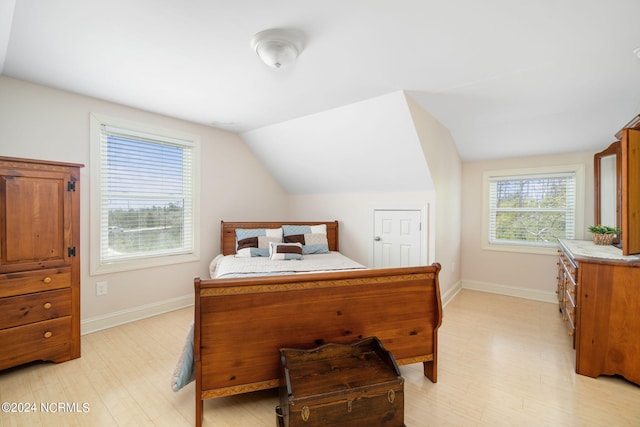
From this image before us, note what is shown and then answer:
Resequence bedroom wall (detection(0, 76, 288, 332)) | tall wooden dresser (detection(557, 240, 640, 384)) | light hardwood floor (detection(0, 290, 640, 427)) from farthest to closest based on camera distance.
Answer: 1. bedroom wall (detection(0, 76, 288, 332))
2. tall wooden dresser (detection(557, 240, 640, 384))
3. light hardwood floor (detection(0, 290, 640, 427))

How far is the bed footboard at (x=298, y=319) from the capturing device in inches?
61.6

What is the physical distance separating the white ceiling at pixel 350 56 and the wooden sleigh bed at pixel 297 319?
1.46 metres

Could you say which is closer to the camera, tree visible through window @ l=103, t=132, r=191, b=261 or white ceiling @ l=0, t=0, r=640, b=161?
white ceiling @ l=0, t=0, r=640, b=161

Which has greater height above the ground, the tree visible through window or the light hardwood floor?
the tree visible through window

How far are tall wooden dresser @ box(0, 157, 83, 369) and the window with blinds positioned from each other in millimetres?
4874

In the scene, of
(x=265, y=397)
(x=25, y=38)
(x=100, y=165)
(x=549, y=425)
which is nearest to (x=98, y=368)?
(x=265, y=397)

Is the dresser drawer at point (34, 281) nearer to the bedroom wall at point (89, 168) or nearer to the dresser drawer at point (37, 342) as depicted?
the dresser drawer at point (37, 342)

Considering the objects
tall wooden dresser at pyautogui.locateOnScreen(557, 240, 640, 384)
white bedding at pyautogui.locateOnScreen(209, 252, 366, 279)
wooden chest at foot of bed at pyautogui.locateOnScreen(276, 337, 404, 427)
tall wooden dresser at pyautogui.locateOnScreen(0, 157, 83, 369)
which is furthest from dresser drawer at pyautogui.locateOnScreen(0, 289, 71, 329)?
tall wooden dresser at pyautogui.locateOnScreen(557, 240, 640, 384)

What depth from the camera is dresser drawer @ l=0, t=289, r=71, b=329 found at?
1965mm

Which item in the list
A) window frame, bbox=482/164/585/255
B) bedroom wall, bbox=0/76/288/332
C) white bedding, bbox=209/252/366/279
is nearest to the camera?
bedroom wall, bbox=0/76/288/332

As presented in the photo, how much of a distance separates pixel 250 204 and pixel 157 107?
1706 millimetres

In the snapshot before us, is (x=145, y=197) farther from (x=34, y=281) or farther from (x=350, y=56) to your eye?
(x=350, y=56)

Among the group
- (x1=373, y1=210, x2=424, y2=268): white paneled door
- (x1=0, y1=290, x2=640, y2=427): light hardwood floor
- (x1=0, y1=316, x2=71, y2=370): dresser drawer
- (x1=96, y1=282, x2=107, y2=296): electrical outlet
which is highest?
(x1=373, y1=210, x2=424, y2=268): white paneled door

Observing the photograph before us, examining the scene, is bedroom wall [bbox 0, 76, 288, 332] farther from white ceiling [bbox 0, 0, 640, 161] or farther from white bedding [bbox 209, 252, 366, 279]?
white bedding [bbox 209, 252, 366, 279]
